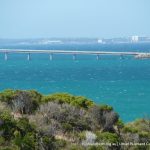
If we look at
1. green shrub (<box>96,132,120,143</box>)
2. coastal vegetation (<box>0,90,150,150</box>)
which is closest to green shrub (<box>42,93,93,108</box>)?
coastal vegetation (<box>0,90,150,150</box>)

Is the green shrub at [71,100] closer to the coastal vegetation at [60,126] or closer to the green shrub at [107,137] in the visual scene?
the coastal vegetation at [60,126]

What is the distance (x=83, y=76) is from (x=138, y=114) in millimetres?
38045

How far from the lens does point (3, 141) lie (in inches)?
554

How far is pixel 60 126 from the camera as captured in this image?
16.6 metres

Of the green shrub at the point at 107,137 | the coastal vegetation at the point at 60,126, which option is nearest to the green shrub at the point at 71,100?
the coastal vegetation at the point at 60,126

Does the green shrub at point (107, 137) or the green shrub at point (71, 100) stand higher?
the green shrub at point (71, 100)

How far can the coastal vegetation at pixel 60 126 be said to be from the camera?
571 inches

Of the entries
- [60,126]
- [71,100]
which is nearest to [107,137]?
[60,126]

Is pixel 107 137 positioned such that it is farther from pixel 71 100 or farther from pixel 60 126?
pixel 71 100

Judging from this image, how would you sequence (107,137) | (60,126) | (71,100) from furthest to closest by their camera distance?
(71,100) < (60,126) < (107,137)

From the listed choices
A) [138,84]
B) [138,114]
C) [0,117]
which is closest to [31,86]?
[138,84]

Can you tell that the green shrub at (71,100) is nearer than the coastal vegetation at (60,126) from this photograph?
No

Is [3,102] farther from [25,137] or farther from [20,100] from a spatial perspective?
[25,137]

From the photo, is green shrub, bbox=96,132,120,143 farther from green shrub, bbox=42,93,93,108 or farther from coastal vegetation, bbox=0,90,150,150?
green shrub, bbox=42,93,93,108
